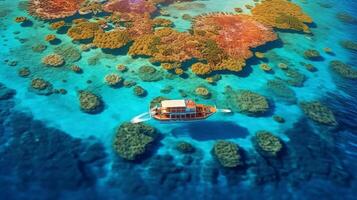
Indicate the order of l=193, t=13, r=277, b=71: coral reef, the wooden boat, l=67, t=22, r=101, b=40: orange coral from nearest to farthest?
1. the wooden boat
2. l=193, t=13, r=277, b=71: coral reef
3. l=67, t=22, r=101, b=40: orange coral

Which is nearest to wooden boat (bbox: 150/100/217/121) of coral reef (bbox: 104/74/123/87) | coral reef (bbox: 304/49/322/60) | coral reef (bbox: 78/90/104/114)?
coral reef (bbox: 78/90/104/114)

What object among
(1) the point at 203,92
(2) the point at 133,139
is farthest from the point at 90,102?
(1) the point at 203,92

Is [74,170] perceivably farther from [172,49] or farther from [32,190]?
[172,49]

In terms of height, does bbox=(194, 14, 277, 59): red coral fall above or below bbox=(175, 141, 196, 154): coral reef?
above

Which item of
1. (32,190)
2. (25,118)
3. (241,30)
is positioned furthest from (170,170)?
(241,30)

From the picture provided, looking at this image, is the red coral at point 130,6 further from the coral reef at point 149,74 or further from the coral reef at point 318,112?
the coral reef at point 318,112

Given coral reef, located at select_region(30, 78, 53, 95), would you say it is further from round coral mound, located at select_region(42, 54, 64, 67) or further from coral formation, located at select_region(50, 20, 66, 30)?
coral formation, located at select_region(50, 20, 66, 30)

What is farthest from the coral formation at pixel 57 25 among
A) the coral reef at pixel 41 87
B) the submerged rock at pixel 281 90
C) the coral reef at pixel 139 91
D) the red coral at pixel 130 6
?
the submerged rock at pixel 281 90
